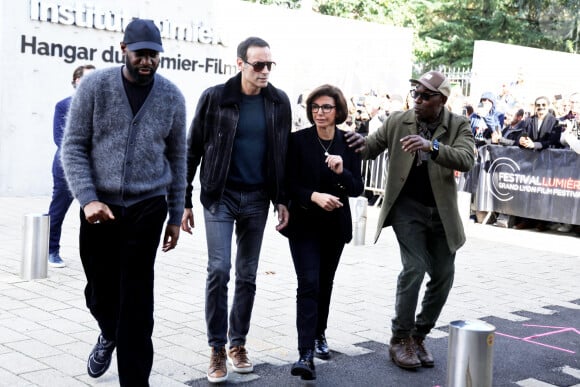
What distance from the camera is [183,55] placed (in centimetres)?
1652

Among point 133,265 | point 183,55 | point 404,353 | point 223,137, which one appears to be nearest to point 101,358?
point 133,265

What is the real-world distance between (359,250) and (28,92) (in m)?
6.99

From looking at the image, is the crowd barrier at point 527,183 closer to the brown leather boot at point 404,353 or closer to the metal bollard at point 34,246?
the metal bollard at point 34,246

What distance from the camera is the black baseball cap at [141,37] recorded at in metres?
4.27

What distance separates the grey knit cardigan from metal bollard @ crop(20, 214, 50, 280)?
3525 mm

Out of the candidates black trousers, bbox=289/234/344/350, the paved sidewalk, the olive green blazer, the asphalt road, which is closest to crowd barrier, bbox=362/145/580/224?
the paved sidewalk

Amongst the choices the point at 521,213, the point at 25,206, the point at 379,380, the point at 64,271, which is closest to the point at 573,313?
the point at 379,380

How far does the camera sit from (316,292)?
210 inches

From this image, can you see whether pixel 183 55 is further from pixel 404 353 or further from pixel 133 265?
pixel 133 265

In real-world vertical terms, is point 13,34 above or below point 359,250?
above

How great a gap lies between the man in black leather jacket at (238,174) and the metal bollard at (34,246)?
284cm

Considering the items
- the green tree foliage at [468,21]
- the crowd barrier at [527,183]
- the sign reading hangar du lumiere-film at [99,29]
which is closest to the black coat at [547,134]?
the crowd barrier at [527,183]

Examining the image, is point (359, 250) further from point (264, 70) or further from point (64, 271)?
point (264, 70)

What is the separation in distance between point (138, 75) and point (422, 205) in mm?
2304
